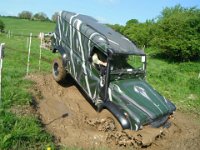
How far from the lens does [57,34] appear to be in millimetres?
11711

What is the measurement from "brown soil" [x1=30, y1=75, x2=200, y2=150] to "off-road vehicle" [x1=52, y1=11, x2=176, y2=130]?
11.1 inches

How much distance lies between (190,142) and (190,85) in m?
6.90

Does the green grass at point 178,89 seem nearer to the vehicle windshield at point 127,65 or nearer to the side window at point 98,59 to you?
the vehicle windshield at point 127,65

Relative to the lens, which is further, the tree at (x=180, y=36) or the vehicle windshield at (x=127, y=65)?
the tree at (x=180, y=36)

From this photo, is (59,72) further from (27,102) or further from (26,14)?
(26,14)

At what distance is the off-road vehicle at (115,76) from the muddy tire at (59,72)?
0.95ft

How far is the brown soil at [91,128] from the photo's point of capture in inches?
287

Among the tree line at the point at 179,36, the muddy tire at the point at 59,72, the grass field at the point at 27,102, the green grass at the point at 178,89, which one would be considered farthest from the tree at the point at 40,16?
the muddy tire at the point at 59,72

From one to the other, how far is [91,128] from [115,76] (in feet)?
4.54

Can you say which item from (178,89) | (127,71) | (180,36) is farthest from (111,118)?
(180,36)

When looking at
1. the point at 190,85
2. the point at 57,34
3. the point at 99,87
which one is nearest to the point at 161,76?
the point at 190,85

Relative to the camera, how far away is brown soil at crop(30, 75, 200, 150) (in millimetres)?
7285

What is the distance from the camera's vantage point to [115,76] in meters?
8.45

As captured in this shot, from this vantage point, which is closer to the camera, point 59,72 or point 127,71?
point 127,71
